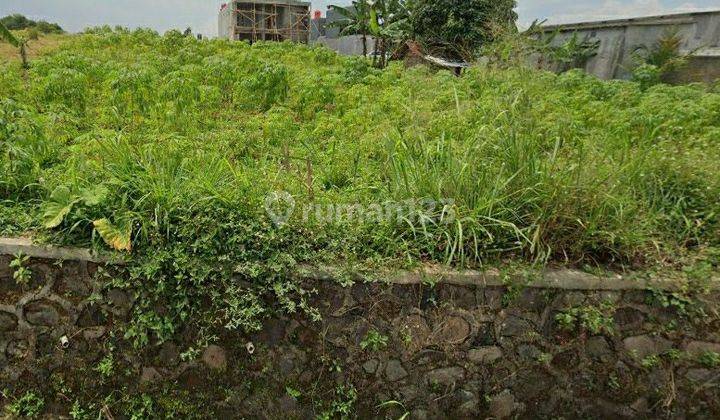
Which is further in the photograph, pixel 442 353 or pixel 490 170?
pixel 490 170

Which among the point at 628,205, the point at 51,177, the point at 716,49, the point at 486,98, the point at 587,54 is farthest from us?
the point at 587,54

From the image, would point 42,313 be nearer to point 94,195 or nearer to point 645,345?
point 94,195

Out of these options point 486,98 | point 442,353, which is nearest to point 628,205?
point 442,353

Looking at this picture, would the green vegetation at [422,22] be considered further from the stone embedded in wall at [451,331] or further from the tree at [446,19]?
the stone embedded in wall at [451,331]

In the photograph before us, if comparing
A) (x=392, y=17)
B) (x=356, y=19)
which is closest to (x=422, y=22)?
(x=392, y=17)

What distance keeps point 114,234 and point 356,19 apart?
46.1 ft

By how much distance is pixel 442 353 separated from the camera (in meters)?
2.92

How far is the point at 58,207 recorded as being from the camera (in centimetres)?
282

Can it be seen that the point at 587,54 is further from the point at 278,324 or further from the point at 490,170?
the point at 278,324

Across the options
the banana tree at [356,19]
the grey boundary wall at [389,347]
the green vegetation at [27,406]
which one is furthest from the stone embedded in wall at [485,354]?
the banana tree at [356,19]

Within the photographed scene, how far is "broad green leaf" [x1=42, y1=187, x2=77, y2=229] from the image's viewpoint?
2726mm

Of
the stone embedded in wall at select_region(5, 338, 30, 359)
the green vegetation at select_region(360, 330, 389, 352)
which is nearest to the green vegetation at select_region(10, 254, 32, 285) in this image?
the stone embedded in wall at select_region(5, 338, 30, 359)

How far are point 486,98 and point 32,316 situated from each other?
438 centimetres

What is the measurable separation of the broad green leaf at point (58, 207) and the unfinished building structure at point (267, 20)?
71.6 feet
